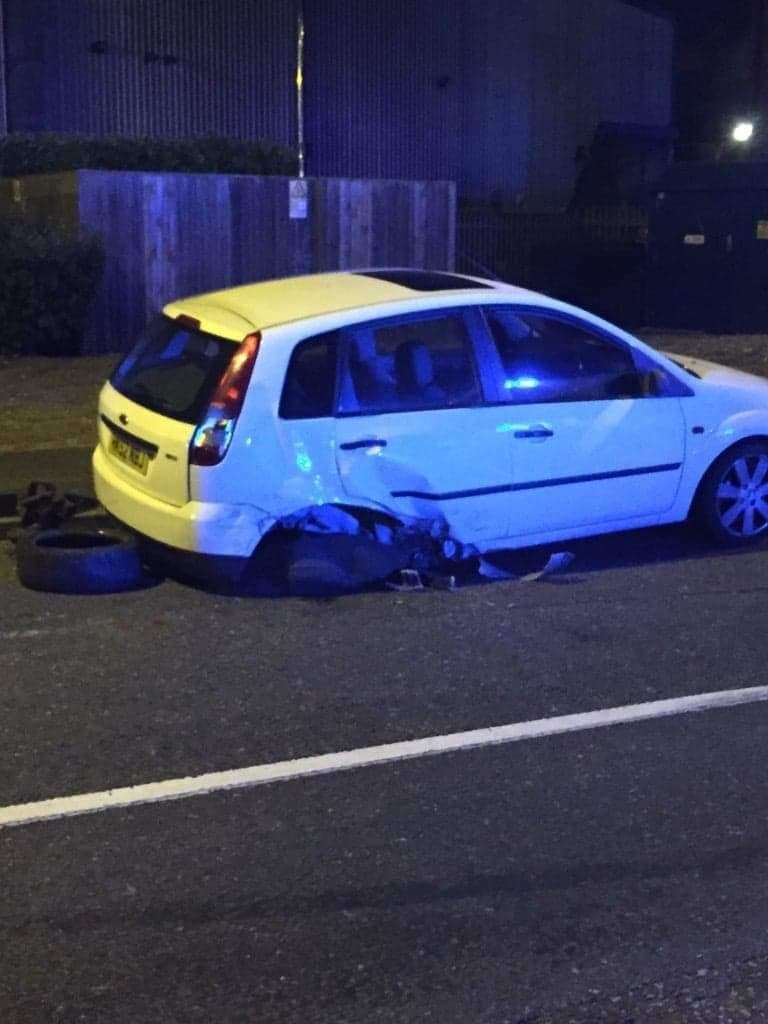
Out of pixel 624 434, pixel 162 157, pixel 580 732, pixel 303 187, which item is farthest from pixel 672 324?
pixel 580 732

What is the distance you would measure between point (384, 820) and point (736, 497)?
4.28m

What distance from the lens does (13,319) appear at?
1445 cm

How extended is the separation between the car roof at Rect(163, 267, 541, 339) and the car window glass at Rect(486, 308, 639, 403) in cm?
18

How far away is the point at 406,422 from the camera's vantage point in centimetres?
721

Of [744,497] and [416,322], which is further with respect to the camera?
[744,497]

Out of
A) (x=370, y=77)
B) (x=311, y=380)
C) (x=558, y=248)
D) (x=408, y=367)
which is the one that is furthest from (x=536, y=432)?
(x=370, y=77)

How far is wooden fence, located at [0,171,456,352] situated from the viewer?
1513 centimetres

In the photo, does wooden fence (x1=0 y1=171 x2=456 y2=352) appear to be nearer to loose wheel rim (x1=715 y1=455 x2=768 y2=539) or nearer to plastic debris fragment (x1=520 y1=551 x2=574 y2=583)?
plastic debris fragment (x1=520 y1=551 x2=574 y2=583)

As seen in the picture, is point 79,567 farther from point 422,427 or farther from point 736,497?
point 736,497

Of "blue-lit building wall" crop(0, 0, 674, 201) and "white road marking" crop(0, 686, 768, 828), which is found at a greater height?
"blue-lit building wall" crop(0, 0, 674, 201)

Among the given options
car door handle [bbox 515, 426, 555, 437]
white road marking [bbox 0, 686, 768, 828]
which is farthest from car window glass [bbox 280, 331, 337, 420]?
white road marking [bbox 0, 686, 768, 828]

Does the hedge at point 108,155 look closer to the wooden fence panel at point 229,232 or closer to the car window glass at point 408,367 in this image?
the wooden fence panel at point 229,232

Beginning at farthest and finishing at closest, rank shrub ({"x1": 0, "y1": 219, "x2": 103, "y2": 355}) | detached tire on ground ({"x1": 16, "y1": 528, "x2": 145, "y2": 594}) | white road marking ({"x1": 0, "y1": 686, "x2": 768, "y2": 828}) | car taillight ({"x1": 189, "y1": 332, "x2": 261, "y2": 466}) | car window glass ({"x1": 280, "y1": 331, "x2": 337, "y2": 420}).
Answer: shrub ({"x1": 0, "y1": 219, "x2": 103, "y2": 355}) → detached tire on ground ({"x1": 16, "y1": 528, "x2": 145, "y2": 594}) → car window glass ({"x1": 280, "y1": 331, "x2": 337, "y2": 420}) → car taillight ({"x1": 189, "y1": 332, "x2": 261, "y2": 466}) → white road marking ({"x1": 0, "y1": 686, "x2": 768, "y2": 828})

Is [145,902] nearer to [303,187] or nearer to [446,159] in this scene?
[303,187]
